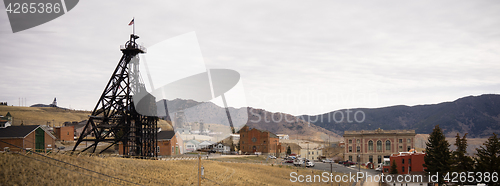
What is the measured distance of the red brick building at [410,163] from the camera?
2318 inches

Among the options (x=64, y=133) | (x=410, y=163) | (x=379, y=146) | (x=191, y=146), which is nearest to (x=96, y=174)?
(x=410, y=163)

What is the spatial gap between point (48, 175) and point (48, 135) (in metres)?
41.6

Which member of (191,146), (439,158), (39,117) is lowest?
(191,146)

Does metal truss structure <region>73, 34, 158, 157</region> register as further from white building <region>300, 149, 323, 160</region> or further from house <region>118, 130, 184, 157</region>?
white building <region>300, 149, 323, 160</region>

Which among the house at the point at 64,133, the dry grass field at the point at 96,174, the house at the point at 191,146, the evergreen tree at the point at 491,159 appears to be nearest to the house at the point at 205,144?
the house at the point at 191,146

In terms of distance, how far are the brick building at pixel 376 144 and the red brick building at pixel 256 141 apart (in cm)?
2315

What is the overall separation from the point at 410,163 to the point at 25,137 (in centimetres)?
6420

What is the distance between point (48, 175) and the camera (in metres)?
23.9

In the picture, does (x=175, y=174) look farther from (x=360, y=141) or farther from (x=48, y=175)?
(x=360, y=141)

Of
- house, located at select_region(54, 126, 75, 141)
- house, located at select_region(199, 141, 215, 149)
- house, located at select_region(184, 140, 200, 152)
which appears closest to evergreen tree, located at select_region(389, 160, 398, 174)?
house, located at select_region(199, 141, 215, 149)

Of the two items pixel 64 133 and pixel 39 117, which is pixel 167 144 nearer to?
pixel 64 133

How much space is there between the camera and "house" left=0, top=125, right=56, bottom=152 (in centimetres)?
5108

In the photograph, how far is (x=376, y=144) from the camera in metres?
91.4

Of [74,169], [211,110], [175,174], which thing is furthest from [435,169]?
[74,169]
